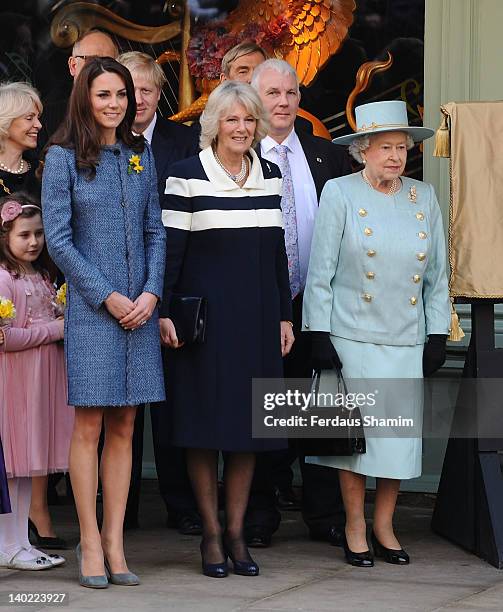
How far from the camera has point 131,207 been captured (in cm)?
537

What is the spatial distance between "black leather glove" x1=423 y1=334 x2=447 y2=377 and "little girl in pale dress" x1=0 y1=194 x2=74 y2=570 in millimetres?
1466

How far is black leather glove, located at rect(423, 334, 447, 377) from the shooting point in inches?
231

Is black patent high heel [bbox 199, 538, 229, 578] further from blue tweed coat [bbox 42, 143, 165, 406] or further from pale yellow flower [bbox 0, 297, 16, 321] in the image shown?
pale yellow flower [bbox 0, 297, 16, 321]

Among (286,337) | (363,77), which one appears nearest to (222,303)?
(286,337)

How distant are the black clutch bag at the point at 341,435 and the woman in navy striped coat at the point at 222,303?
0.27m

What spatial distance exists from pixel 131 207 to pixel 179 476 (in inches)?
65.5

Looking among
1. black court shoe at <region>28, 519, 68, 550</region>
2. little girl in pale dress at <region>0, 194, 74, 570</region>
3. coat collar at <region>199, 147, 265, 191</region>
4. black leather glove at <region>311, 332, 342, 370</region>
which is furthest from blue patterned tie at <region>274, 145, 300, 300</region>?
black court shoe at <region>28, 519, 68, 550</region>

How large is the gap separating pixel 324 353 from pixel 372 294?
0.30m

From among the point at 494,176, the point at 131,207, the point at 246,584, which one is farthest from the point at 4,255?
the point at 494,176

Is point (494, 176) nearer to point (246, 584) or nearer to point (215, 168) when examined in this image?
point (215, 168)

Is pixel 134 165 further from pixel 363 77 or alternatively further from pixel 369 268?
pixel 363 77

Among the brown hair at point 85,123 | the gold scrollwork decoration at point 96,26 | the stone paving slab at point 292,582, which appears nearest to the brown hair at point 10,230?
the brown hair at point 85,123

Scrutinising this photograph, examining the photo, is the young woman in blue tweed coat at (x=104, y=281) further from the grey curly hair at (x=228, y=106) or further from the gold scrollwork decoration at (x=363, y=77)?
the gold scrollwork decoration at (x=363, y=77)

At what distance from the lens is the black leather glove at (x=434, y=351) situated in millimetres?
5879
